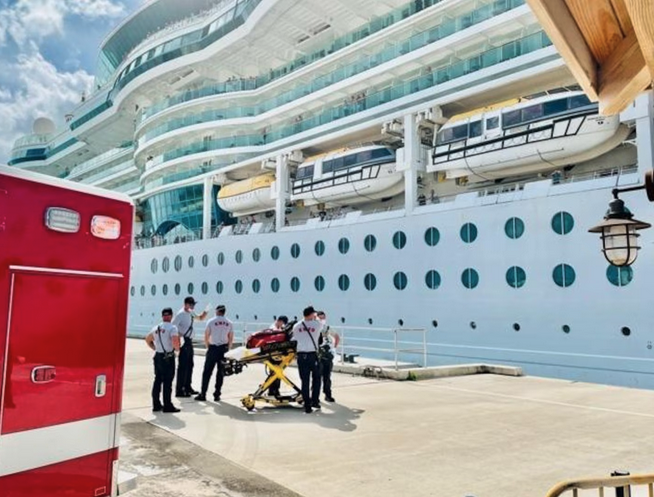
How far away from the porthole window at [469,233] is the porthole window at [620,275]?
3306 millimetres

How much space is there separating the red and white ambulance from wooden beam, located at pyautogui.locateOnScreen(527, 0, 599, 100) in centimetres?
245

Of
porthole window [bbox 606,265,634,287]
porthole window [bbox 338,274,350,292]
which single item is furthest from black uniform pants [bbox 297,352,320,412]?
porthole window [bbox 338,274,350,292]

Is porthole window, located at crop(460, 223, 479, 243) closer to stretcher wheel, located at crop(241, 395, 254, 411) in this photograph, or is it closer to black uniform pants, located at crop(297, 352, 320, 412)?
black uniform pants, located at crop(297, 352, 320, 412)

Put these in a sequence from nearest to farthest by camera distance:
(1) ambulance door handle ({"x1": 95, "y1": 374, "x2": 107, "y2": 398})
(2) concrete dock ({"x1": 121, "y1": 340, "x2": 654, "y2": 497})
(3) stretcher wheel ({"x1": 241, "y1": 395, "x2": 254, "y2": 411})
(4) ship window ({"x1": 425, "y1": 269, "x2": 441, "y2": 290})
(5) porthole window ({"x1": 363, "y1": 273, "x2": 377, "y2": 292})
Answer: (1) ambulance door handle ({"x1": 95, "y1": 374, "x2": 107, "y2": 398}), (2) concrete dock ({"x1": 121, "y1": 340, "x2": 654, "y2": 497}), (3) stretcher wheel ({"x1": 241, "y1": 395, "x2": 254, "y2": 411}), (4) ship window ({"x1": 425, "y1": 269, "x2": 441, "y2": 290}), (5) porthole window ({"x1": 363, "y1": 273, "x2": 377, "y2": 292})

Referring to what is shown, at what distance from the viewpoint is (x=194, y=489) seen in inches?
170

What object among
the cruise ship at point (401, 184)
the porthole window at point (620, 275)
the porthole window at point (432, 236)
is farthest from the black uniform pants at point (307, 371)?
the porthole window at point (432, 236)

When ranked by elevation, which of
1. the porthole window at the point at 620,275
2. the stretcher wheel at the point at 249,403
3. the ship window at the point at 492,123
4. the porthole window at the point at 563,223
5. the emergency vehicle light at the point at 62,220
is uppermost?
the ship window at the point at 492,123

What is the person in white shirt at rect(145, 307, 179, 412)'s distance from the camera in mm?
7383

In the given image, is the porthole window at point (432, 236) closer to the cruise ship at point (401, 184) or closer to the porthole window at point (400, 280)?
the cruise ship at point (401, 184)

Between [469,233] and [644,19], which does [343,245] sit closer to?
[469,233]

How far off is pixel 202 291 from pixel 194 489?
18.7 m

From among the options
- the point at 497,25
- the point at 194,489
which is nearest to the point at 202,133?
the point at 497,25

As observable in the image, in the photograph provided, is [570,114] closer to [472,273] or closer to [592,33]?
[472,273]

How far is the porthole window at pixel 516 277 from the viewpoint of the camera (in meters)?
12.8
